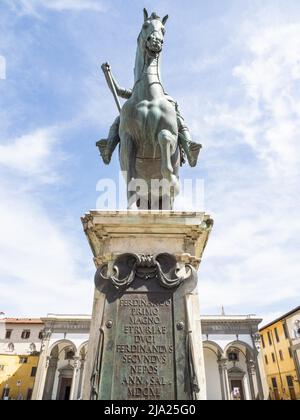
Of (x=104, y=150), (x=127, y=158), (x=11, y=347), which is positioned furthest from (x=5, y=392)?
(x=127, y=158)

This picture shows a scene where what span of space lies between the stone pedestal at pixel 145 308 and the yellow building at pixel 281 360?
41.5 m

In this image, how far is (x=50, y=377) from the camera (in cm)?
3622

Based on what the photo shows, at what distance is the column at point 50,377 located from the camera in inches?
1356

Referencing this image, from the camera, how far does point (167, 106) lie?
190 inches

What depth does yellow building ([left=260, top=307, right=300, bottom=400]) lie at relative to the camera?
4034cm

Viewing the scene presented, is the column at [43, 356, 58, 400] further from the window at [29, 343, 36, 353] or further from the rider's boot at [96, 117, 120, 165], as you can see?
the rider's boot at [96, 117, 120, 165]

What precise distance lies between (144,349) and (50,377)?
1570 inches

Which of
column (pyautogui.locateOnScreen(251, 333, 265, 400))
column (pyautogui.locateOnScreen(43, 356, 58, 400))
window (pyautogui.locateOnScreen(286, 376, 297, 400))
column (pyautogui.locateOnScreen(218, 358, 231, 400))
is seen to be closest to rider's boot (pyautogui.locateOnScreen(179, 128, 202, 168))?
column (pyautogui.locateOnScreen(251, 333, 265, 400))

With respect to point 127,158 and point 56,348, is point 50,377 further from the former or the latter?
point 127,158

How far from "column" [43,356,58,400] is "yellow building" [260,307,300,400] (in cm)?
2909

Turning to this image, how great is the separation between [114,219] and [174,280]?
108 centimetres

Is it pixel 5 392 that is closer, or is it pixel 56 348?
pixel 56 348
